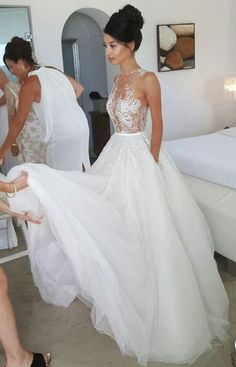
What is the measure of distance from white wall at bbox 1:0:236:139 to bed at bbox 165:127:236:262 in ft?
4.56

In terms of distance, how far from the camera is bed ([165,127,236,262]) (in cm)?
218

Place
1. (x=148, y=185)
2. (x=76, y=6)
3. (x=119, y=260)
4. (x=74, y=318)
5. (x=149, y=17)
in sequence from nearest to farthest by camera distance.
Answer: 1. (x=119, y=260)
2. (x=148, y=185)
3. (x=74, y=318)
4. (x=76, y=6)
5. (x=149, y=17)

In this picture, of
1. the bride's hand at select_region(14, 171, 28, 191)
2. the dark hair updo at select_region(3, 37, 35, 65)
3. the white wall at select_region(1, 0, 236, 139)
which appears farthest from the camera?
the white wall at select_region(1, 0, 236, 139)

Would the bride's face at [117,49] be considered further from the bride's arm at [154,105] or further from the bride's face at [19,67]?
the bride's face at [19,67]

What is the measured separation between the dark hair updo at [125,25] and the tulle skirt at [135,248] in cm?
46

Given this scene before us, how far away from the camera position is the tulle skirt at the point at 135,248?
1540 mm

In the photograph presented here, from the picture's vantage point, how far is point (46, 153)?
2.58 meters

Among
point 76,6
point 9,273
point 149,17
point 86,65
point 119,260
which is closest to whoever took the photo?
point 119,260

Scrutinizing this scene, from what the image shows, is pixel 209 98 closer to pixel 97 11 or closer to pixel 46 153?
pixel 97 11

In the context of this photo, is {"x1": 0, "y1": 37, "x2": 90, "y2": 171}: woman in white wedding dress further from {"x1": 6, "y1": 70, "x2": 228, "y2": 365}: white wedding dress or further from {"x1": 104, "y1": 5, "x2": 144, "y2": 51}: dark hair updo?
{"x1": 104, "y1": 5, "x2": 144, "y2": 51}: dark hair updo

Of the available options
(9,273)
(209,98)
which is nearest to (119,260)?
(9,273)

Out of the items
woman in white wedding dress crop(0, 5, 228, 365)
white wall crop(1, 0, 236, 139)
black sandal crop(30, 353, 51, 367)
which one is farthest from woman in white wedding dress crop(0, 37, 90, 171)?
white wall crop(1, 0, 236, 139)

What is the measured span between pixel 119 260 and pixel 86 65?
422 cm

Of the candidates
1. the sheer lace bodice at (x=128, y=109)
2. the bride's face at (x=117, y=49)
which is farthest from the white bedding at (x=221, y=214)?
the bride's face at (x=117, y=49)
